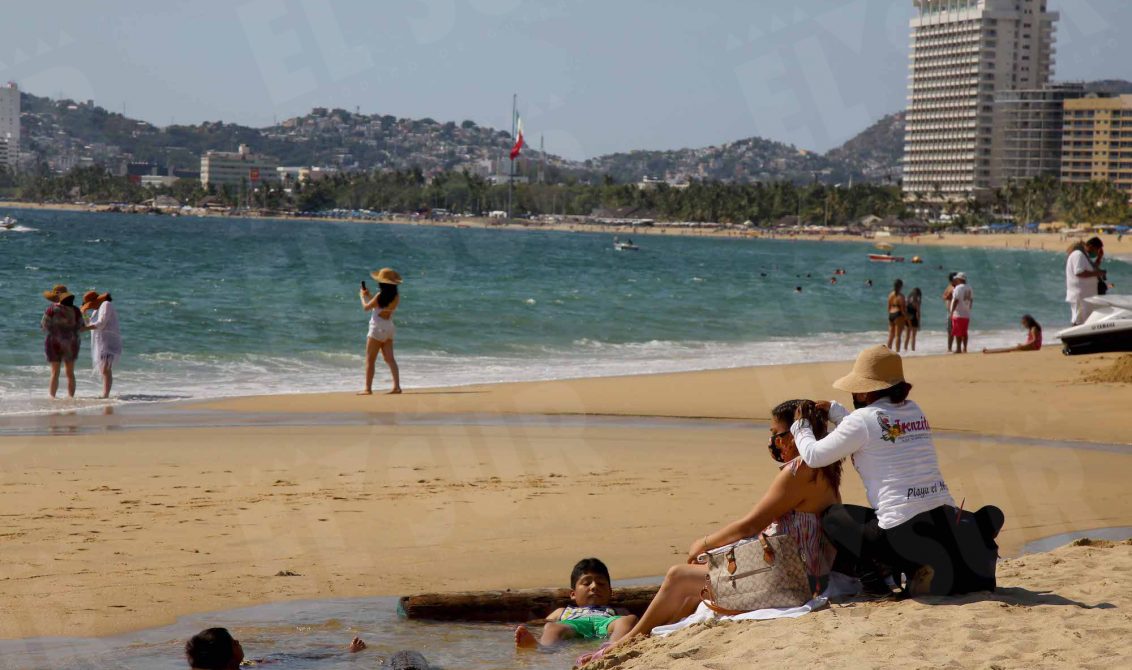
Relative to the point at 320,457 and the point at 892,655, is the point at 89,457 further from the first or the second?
the point at 892,655

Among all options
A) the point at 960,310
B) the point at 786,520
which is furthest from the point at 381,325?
the point at 960,310

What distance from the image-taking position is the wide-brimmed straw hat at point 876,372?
5844mm

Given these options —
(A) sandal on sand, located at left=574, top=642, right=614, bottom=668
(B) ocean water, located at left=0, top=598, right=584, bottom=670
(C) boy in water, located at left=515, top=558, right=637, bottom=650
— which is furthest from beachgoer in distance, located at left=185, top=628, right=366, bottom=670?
(A) sandal on sand, located at left=574, top=642, right=614, bottom=668

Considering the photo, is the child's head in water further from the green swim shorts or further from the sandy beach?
the sandy beach

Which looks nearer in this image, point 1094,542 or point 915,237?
point 1094,542

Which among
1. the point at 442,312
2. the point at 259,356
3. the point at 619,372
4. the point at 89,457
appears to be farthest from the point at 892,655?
the point at 442,312

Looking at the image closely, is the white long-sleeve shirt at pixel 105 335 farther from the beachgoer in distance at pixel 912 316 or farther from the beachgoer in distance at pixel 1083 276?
the beachgoer in distance at pixel 912 316

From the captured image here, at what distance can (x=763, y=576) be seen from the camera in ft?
19.5

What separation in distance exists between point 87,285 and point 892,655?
42.1 metres

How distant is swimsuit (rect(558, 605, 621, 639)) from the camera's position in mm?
6574

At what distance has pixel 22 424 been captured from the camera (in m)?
13.2

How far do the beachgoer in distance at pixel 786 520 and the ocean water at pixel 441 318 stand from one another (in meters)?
10.4

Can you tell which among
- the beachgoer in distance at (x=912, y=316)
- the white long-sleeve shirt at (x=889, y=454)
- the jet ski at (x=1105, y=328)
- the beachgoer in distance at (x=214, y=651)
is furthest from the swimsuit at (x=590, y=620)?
the beachgoer in distance at (x=912, y=316)

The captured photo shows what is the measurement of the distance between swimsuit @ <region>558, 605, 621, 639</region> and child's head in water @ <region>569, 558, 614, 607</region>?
0.04 metres
